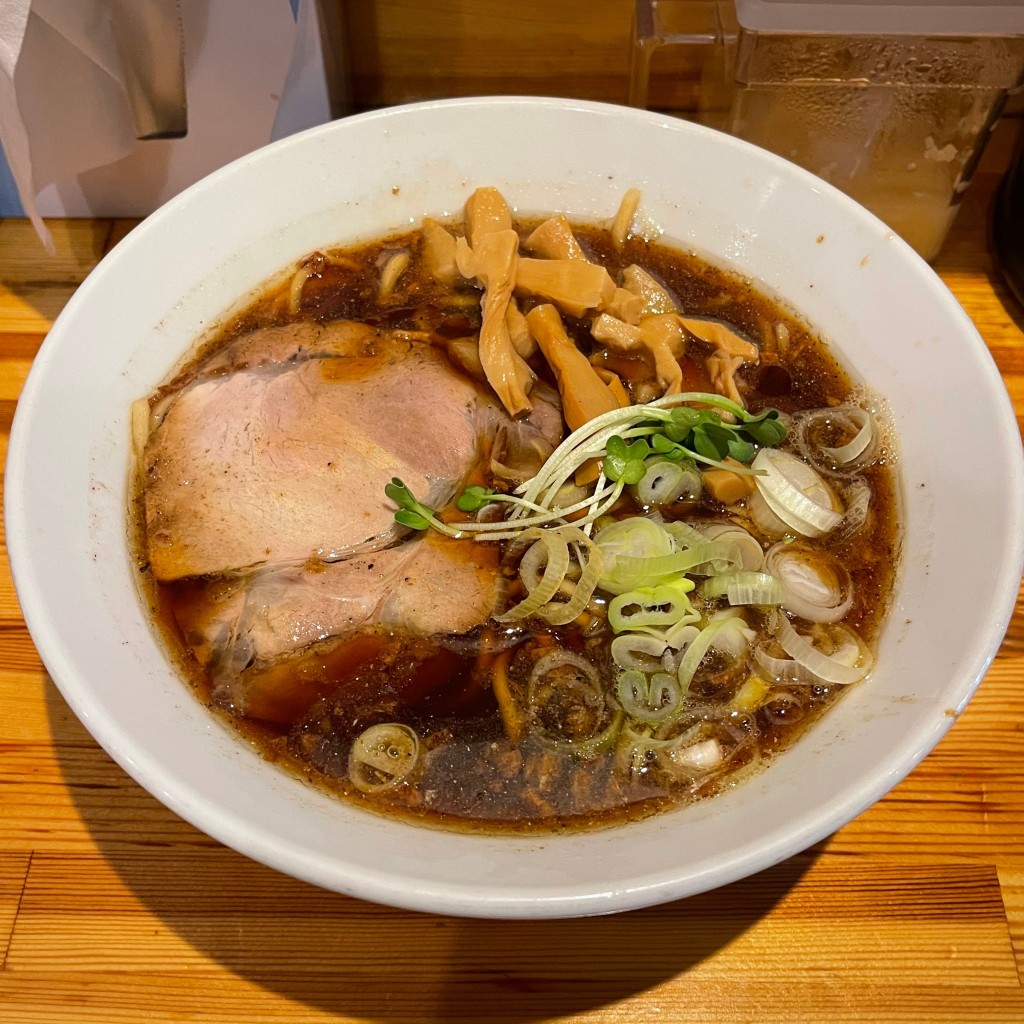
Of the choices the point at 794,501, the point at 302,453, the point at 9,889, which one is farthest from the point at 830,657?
the point at 9,889

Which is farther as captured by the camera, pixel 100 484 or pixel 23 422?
pixel 100 484

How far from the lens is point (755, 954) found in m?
1.28

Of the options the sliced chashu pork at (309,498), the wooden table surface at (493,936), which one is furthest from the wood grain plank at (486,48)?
the wooden table surface at (493,936)

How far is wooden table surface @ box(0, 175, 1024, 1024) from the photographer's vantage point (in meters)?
1.24

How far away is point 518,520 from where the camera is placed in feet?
4.54

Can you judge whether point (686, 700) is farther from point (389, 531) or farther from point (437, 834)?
point (389, 531)

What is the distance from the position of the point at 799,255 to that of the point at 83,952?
167 cm

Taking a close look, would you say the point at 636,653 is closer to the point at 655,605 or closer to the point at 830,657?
the point at 655,605

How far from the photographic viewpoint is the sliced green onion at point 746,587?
1.32 m

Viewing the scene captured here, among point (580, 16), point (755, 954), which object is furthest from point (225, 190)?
point (755, 954)

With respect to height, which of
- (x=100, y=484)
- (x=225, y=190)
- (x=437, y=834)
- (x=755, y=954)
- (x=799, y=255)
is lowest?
(x=755, y=954)

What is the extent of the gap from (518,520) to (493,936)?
626mm

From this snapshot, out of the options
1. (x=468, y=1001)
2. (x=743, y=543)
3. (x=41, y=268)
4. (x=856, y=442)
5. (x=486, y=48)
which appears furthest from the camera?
(x=486, y=48)

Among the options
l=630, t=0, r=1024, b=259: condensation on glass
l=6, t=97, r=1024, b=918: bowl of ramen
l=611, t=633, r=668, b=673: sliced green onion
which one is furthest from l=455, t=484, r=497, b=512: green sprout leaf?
l=630, t=0, r=1024, b=259: condensation on glass
